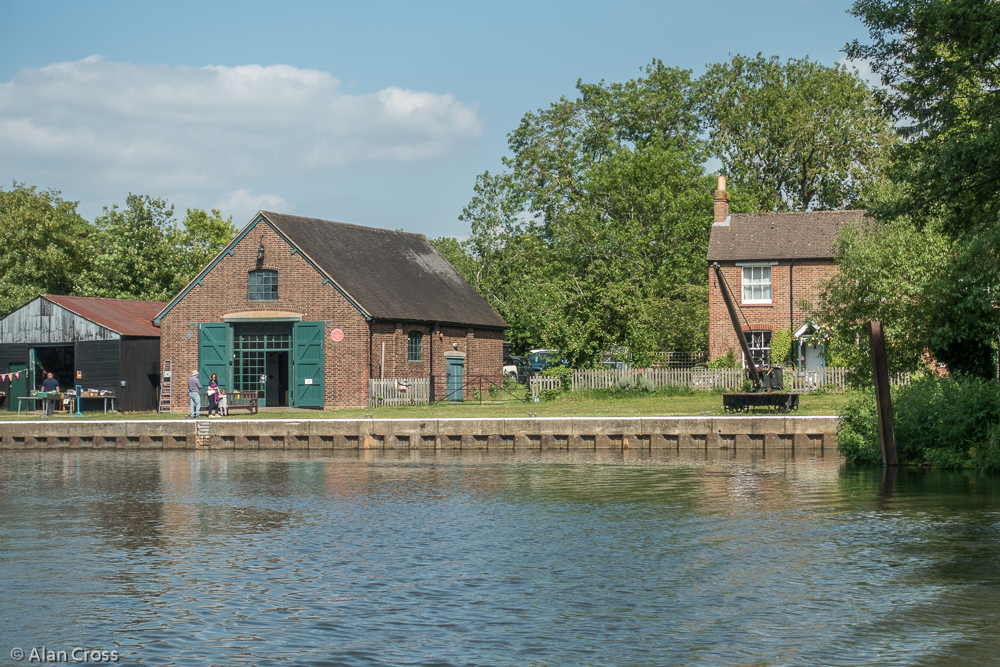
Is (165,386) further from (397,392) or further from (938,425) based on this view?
(938,425)

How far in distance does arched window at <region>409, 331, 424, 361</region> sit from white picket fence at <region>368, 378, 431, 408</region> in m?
1.54

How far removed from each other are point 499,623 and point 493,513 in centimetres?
709

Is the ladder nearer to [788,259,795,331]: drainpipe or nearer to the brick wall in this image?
the brick wall

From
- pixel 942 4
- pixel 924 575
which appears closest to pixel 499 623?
pixel 924 575

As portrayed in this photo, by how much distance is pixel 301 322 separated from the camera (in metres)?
39.7

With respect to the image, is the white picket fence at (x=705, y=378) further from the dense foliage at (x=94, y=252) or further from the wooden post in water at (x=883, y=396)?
the dense foliage at (x=94, y=252)

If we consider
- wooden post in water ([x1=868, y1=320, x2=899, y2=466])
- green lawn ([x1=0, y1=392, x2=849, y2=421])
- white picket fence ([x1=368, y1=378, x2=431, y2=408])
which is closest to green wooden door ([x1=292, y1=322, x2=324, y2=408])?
green lawn ([x1=0, y1=392, x2=849, y2=421])

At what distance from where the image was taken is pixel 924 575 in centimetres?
1286

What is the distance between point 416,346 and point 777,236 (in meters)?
15.8

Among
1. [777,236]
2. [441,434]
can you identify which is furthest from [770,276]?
[441,434]

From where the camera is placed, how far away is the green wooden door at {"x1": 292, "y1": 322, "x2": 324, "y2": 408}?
129ft

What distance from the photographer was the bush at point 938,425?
2261 cm

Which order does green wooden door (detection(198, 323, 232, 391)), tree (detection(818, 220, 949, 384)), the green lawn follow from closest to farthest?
tree (detection(818, 220, 949, 384)) < the green lawn < green wooden door (detection(198, 323, 232, 391))

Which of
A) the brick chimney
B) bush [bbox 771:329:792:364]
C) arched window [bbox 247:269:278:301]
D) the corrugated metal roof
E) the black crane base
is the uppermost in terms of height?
the brick chimney
